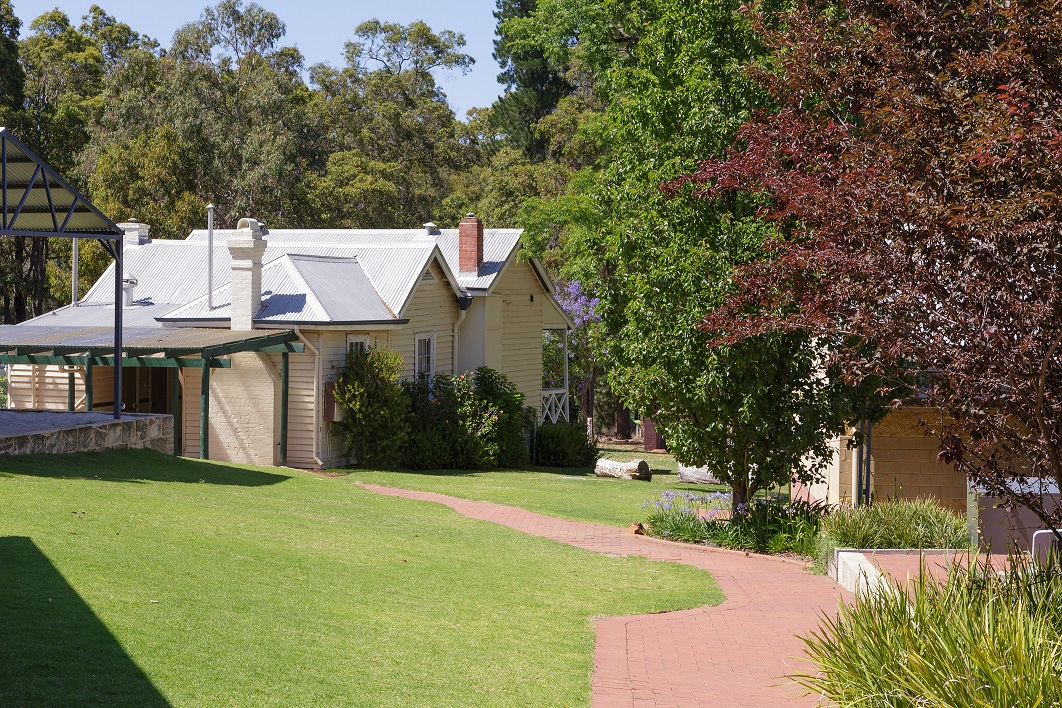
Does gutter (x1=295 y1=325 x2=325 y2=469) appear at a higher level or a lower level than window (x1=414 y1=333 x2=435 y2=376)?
lower

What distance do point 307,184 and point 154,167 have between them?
7.88 metres

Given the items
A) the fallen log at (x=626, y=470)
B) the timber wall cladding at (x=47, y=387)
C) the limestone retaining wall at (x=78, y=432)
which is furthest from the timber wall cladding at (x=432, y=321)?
the limestone retaining wall at (x=78, y=432)

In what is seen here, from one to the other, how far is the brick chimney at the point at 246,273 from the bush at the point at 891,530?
44.8ft

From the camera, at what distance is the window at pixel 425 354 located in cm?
2648

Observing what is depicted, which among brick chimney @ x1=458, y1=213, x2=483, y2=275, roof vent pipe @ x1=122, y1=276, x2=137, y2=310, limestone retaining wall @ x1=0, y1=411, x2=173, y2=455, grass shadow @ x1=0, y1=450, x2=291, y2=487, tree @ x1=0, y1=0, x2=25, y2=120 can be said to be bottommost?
grass shadow @ x1=0, y1=450, x2=291, y2=487

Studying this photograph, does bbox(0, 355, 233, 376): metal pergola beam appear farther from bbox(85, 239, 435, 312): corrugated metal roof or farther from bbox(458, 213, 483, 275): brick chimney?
bbox(458, 213, 483, 275): brick chimney

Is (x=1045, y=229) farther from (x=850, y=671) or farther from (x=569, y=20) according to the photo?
(x=569, y=20)

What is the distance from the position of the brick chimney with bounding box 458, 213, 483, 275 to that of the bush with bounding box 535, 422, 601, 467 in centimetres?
458

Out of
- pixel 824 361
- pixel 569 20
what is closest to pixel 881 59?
pixel 824 361

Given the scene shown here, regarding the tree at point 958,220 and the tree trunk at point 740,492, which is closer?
the tree at point 958,220

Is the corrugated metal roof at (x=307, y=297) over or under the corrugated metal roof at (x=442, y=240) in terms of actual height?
under

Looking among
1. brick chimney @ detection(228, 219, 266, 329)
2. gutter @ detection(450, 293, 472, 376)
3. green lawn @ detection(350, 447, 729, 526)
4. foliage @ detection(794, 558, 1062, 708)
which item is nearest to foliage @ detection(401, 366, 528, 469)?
green lawn @ detection(350, 447, 729, 526)

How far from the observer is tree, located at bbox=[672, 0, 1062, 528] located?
6.61 m

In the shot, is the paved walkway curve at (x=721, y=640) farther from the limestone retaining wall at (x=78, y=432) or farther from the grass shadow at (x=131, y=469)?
the limestone retaining wall at (x=78, y=432)
